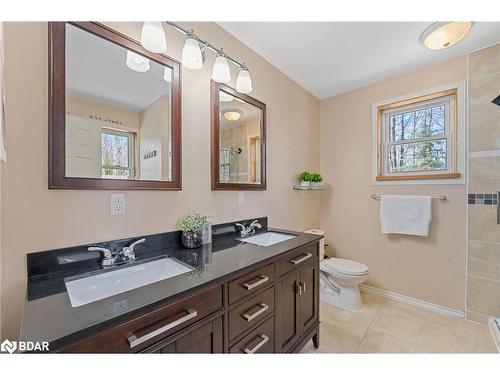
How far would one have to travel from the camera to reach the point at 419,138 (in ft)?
7.30

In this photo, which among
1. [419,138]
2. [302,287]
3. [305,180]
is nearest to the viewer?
[302,287]

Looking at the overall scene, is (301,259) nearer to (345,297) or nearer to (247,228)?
(247,228)

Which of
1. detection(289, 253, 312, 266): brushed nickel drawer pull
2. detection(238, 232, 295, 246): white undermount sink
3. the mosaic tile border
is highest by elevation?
the mosaic tile border

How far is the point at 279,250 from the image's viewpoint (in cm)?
125

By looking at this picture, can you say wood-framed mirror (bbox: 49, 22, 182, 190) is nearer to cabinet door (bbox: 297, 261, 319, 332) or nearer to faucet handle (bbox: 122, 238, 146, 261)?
faucet handle (bbox: 122, 238, 146, 261)

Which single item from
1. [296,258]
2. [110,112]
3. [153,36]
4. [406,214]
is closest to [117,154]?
[110,112]

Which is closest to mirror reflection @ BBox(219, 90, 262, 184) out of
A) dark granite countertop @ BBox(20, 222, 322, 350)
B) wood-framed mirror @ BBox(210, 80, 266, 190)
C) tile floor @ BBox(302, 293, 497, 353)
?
wood-framed mirror @ BBox(210, 80, 266, 190)

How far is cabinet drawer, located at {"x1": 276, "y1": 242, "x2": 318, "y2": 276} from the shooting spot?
4.07 feet

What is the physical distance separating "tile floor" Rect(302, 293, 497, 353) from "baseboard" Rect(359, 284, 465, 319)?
0.04 meters

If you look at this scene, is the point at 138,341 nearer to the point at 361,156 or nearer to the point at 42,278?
the point at 42,278

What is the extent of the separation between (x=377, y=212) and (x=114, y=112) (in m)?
2.58
